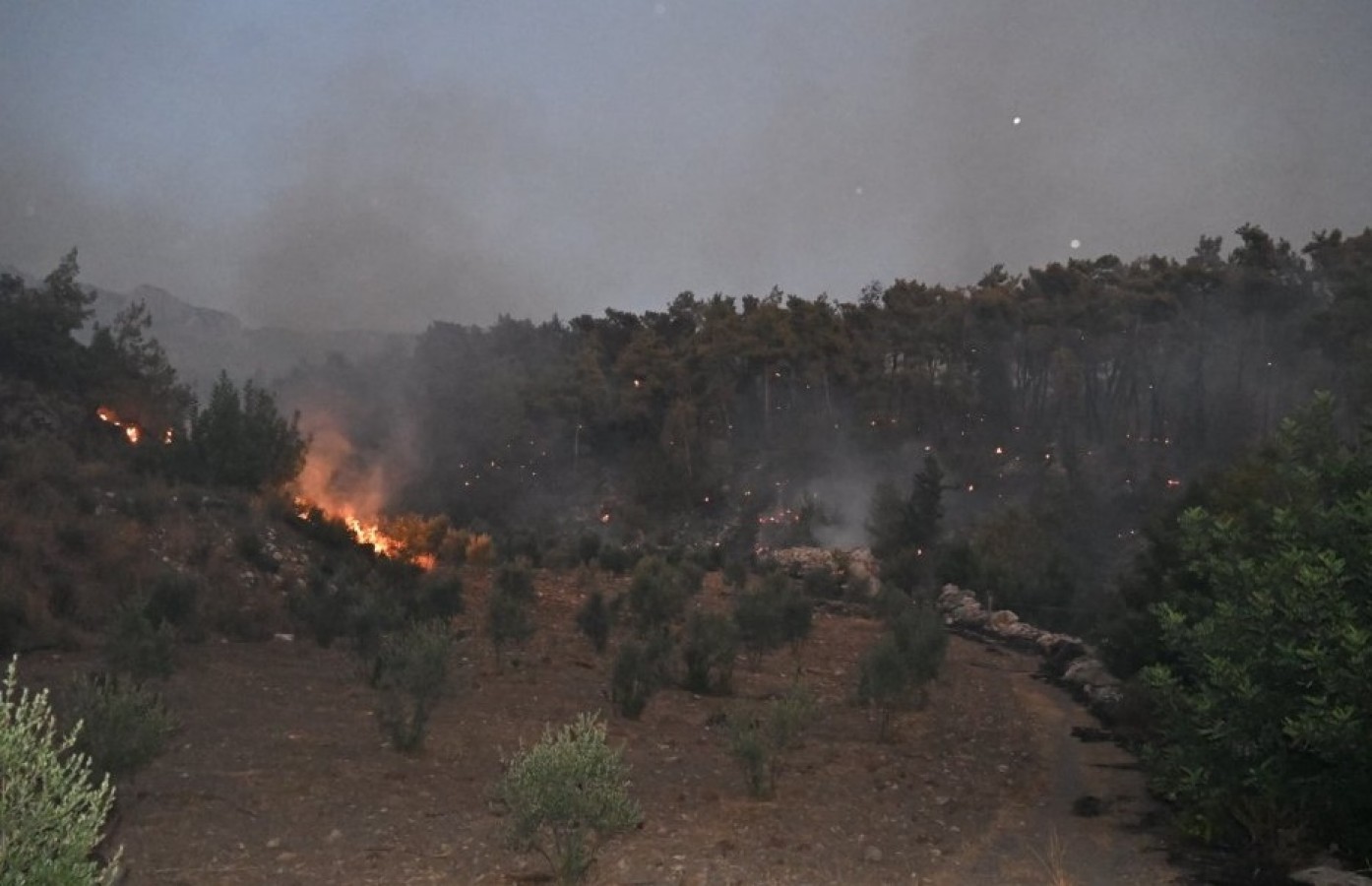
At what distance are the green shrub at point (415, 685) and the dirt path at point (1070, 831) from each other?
7456mm

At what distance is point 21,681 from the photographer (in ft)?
53.2

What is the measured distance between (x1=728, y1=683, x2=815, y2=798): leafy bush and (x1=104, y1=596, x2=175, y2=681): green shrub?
885 centimetres

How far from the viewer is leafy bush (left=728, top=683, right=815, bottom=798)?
1276cm

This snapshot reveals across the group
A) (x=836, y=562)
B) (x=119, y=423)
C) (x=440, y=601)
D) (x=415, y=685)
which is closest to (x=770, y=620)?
(x=440, y=601)

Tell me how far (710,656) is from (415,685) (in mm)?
7562

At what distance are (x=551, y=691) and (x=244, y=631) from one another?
28.6 feet

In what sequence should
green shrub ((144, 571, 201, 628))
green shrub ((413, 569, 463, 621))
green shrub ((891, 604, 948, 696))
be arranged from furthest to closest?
green shrub ((413, 569, 463, 621)) → green shrub ((144, 571, 201, 628)) → green shrub ((891, 604, 948, 696))

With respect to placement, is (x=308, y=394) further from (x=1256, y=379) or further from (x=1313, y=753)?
(x=1313, y=753)

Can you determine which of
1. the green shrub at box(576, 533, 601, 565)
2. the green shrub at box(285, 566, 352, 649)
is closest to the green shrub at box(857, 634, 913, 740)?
the green shrub at box(285, 566, 352, 649)

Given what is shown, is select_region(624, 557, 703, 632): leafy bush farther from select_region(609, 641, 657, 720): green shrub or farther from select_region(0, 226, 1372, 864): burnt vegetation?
select_region(609, 641, 657, 720): green shrub

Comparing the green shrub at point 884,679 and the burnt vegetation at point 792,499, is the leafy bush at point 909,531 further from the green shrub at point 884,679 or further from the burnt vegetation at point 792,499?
the green shrub at point 884,679

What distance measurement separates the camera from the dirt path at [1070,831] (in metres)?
10.4

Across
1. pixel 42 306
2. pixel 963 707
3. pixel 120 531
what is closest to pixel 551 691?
pixel 963 707

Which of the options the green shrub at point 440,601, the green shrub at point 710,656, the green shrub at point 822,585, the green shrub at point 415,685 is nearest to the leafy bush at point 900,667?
the green shrub at point 710,656
